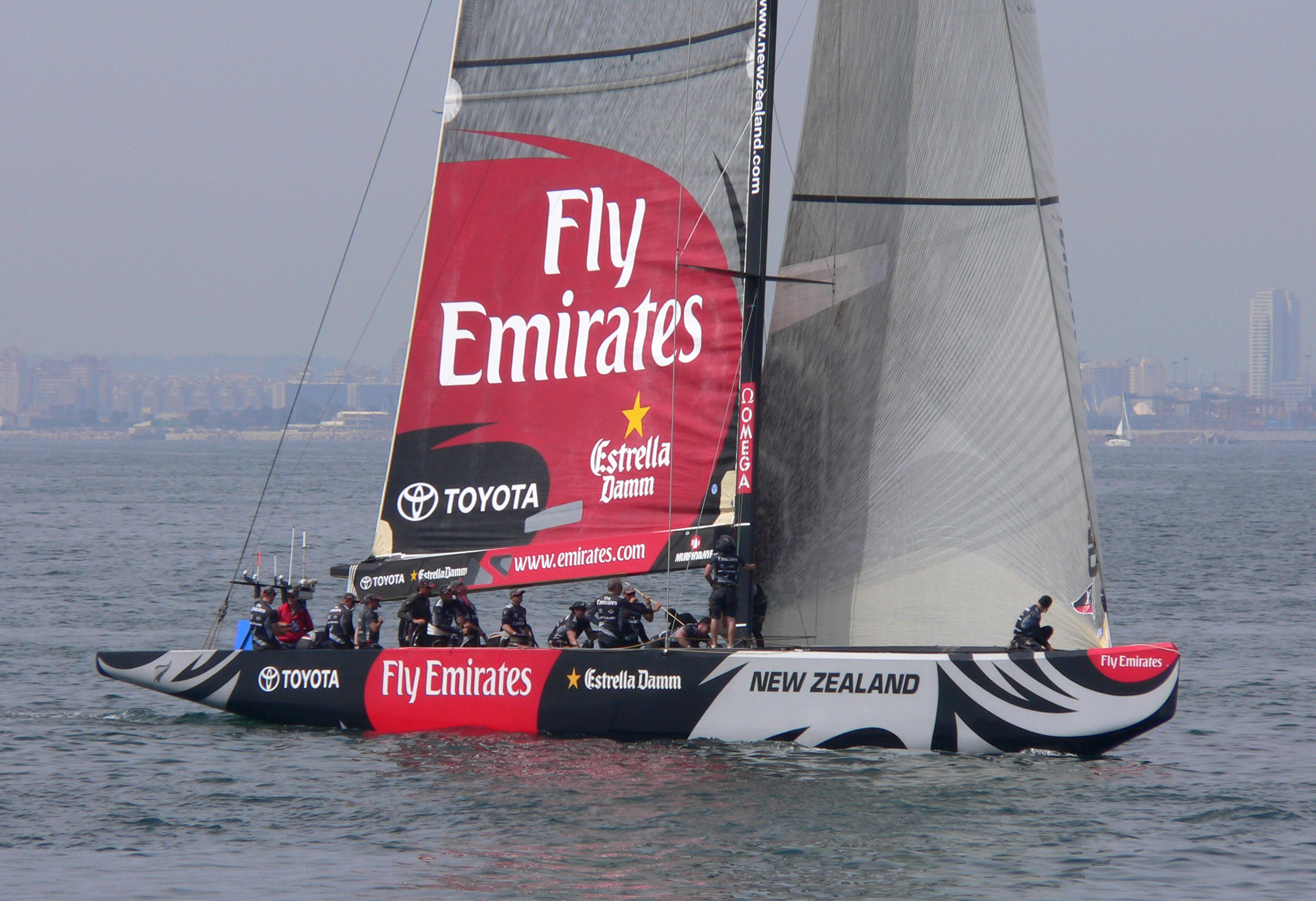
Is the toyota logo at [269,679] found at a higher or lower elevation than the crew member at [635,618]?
lower

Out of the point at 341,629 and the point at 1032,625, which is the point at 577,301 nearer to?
the point at 341,629

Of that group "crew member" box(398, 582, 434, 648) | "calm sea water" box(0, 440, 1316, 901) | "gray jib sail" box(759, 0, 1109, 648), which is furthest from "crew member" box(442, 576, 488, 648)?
"gray jib sail" box(759, 0, 1109, 648)

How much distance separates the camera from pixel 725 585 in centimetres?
1540

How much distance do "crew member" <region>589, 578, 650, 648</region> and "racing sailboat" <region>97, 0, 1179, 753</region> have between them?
329 millimetres

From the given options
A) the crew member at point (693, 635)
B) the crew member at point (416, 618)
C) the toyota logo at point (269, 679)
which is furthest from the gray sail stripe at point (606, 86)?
the toyota logo at point (269, 679)

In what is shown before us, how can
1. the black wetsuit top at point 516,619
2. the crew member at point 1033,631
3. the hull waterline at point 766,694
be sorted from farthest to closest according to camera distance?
the black wetsuit top at point 516,619 < the crew member at point 1033,631 < the hull waterline at point 766,694

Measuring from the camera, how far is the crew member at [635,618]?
16.2m

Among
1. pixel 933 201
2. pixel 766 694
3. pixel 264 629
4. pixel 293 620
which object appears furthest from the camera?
pixel 293 620

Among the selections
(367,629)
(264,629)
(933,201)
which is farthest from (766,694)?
(264,629)

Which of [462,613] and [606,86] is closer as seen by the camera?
[606,86]

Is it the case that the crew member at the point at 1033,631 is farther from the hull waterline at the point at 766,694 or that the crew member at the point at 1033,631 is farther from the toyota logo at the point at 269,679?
the toyota logo at the point at 269,679

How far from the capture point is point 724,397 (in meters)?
15.7

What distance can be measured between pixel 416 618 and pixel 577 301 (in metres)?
3.99

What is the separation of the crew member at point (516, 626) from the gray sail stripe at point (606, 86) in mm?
5551
